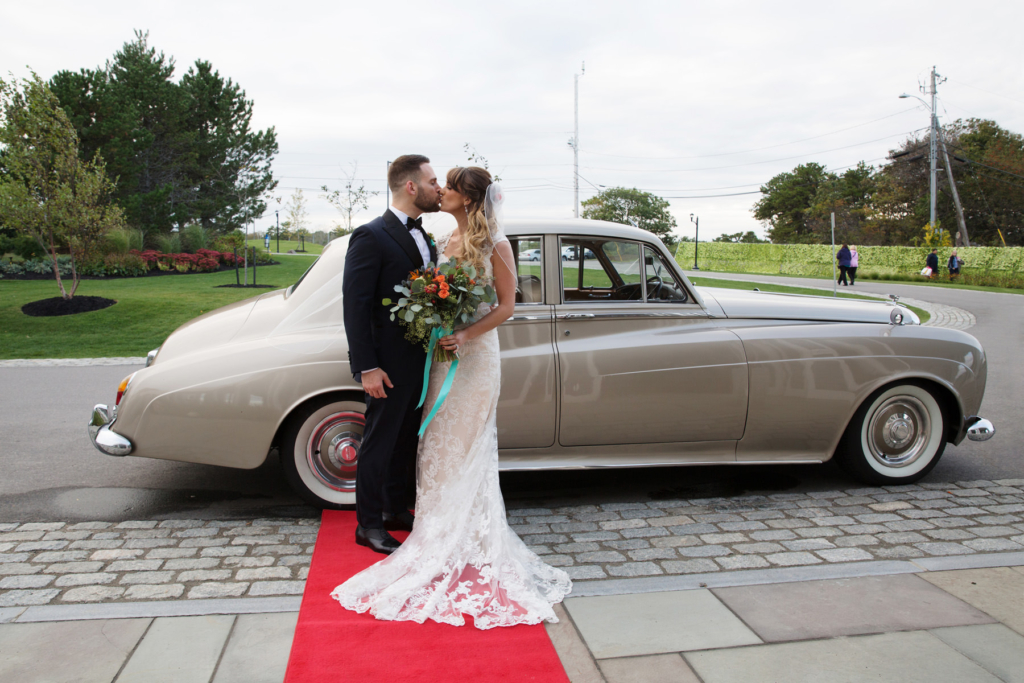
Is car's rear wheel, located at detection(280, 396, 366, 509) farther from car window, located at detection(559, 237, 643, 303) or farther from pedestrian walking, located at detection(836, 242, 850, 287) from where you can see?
pedestrian walking, located at detection(836, 242, 850, 287)

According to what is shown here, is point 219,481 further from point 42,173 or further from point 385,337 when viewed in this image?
point 42,173

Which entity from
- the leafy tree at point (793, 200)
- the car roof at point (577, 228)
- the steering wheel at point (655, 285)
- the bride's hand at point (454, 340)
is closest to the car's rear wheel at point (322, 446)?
the bride's hand at point (454, 340)

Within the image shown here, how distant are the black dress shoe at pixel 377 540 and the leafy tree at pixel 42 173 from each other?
1466 cm

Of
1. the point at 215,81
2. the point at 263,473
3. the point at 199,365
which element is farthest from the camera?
the point at 215,81

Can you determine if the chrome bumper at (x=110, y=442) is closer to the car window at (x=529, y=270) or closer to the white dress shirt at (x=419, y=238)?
the white dress shirt at (x=419, y=238)

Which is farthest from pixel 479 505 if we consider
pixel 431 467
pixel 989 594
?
pixel 989 594

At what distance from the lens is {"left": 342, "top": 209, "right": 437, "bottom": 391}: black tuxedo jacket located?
3311 millimetres

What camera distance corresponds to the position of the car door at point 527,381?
418cm

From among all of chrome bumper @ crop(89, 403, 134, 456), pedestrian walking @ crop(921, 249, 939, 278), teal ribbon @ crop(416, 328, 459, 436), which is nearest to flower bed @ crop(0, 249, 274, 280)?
chrome bumper @ crop(89, 403, 134, 456)

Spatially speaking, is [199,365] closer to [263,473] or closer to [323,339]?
[323,339]

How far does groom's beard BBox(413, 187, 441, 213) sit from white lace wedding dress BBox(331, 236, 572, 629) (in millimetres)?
178

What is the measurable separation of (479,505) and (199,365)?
190 cm

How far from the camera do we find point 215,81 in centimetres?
3994

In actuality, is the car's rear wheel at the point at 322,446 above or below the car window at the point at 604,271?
below
